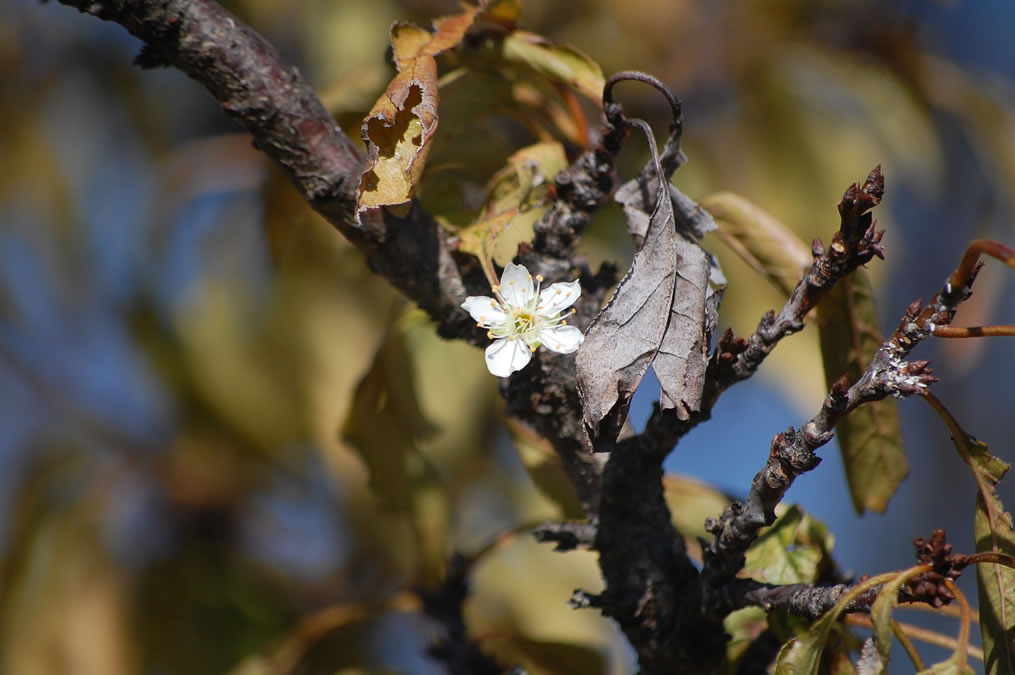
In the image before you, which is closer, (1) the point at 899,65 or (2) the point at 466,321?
(2) the point at 466,321

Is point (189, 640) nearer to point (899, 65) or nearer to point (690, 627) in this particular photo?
point (690, 627)

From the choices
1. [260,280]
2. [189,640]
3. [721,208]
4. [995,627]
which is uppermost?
[721,208]

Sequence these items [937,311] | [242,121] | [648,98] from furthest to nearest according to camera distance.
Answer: [648,98], [242,121], [937,311]

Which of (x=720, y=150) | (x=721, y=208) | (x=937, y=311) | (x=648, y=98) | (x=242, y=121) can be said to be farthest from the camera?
(x=720, y=150)

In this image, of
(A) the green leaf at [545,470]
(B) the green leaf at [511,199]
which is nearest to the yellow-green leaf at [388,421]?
(A) the green leaf at [545,470]

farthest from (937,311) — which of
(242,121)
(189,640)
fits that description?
(189,640)

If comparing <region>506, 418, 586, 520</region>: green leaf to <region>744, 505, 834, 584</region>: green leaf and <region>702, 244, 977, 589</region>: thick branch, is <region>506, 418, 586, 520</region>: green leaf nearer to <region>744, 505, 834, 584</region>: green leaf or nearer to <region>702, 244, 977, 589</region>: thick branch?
<region>744, 505, 834, 584</region>: green leaf

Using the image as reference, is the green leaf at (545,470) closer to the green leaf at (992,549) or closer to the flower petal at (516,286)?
the flower petal at (516,286)
